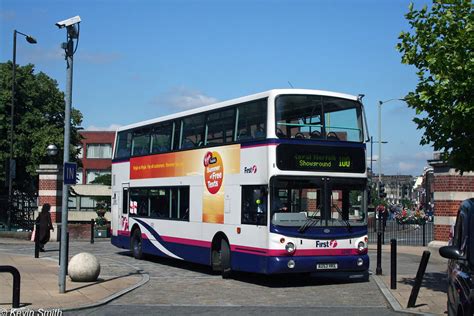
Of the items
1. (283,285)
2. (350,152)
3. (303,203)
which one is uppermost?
(350,152)

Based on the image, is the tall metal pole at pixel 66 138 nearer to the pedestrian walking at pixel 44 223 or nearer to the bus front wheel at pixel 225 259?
the bus front wheel at pixel 225 259

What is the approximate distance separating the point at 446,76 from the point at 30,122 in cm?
3342

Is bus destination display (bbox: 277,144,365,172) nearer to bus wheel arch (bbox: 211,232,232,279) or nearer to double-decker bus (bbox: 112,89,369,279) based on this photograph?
double-decker bus (bbox: 112,89,369,279)

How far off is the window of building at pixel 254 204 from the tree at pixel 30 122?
25.9m

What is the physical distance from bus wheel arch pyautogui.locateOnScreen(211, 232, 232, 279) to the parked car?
817 centimetres

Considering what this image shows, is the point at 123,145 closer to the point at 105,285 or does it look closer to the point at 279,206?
the point at 105,285

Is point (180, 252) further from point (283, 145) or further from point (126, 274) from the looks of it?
point (283, 145)

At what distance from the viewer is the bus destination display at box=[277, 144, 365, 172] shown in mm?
14555

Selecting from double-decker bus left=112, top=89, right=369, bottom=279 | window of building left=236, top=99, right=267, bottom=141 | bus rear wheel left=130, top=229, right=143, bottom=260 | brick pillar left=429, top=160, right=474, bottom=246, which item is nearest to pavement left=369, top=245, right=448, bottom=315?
brick pillar left=429, top=160, right=474, bottom=246

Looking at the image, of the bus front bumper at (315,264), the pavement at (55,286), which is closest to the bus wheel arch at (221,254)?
the pavement at (55,286)

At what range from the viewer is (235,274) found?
57.6ft


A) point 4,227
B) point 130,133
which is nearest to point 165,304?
point 130,133

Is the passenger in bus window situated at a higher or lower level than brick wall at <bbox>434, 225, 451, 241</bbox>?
higher

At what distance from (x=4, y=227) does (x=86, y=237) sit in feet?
14.0
